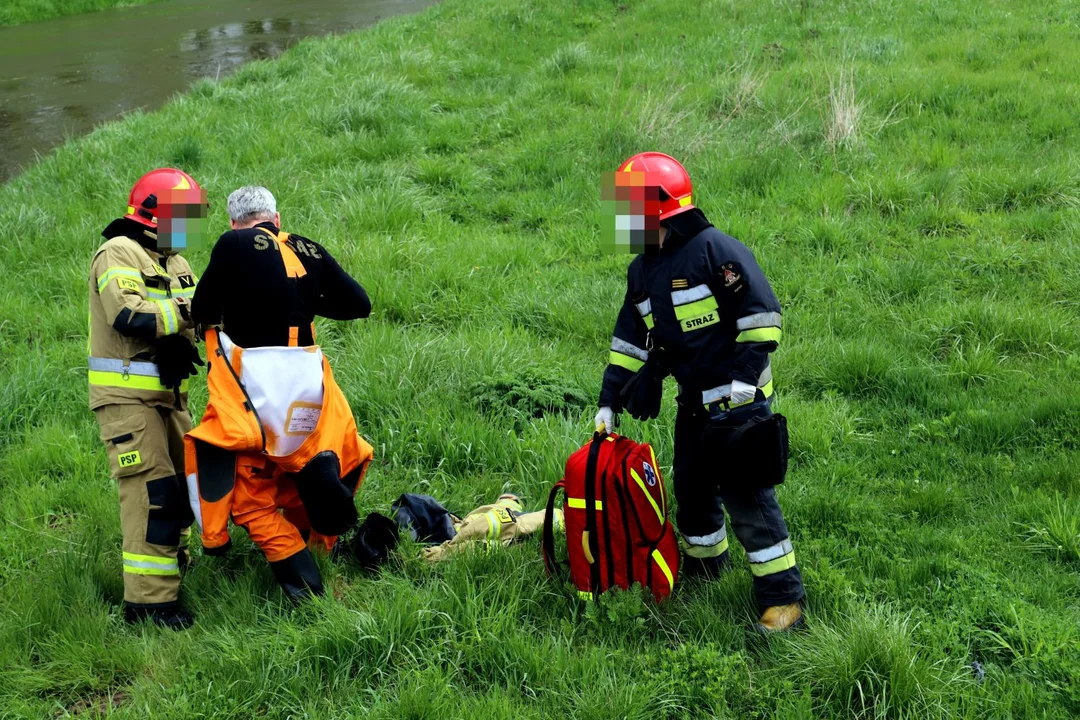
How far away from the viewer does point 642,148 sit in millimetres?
8602

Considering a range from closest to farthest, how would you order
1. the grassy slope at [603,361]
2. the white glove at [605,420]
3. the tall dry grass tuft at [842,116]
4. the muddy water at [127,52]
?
1. the grassy slope at [603,361]
2. the white glove at [605,420]
3. the tall dry grass tuft at [842,116]
4. the muddy water at [127,52]

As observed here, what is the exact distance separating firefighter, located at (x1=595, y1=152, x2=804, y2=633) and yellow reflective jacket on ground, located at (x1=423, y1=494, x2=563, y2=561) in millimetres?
899

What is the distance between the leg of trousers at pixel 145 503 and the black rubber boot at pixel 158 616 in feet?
0.05

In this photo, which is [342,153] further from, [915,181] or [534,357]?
[915,181]

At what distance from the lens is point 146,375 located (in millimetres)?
3852

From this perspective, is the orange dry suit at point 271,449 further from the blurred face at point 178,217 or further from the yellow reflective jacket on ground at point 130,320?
the blurred face at point 178,217

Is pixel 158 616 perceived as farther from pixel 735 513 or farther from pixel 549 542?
pixel 735 513

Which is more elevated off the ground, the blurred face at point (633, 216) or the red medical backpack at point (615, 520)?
the blurred face at point (633, 216)

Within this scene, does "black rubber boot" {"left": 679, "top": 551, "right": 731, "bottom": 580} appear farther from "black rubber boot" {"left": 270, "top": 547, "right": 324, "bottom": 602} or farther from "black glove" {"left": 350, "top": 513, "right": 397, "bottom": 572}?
"black rubber boot" {"left": 270, "top": 547, "right": 324, "bottom": 602}

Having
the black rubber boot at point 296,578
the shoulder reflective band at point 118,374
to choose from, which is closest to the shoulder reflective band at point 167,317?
the shoulder reflective band at point 118,374

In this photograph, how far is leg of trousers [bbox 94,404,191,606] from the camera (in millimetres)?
3736

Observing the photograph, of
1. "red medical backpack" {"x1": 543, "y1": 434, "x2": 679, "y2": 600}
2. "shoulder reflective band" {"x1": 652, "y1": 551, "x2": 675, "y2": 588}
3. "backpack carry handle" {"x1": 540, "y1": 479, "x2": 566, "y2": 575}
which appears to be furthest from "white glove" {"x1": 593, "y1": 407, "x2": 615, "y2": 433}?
"shoulder reflective band" {"x1": 652, "y1": 551, "x2": 675, "y2": 588}

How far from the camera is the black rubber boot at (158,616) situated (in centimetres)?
368

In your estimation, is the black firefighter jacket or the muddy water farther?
the muddy water
